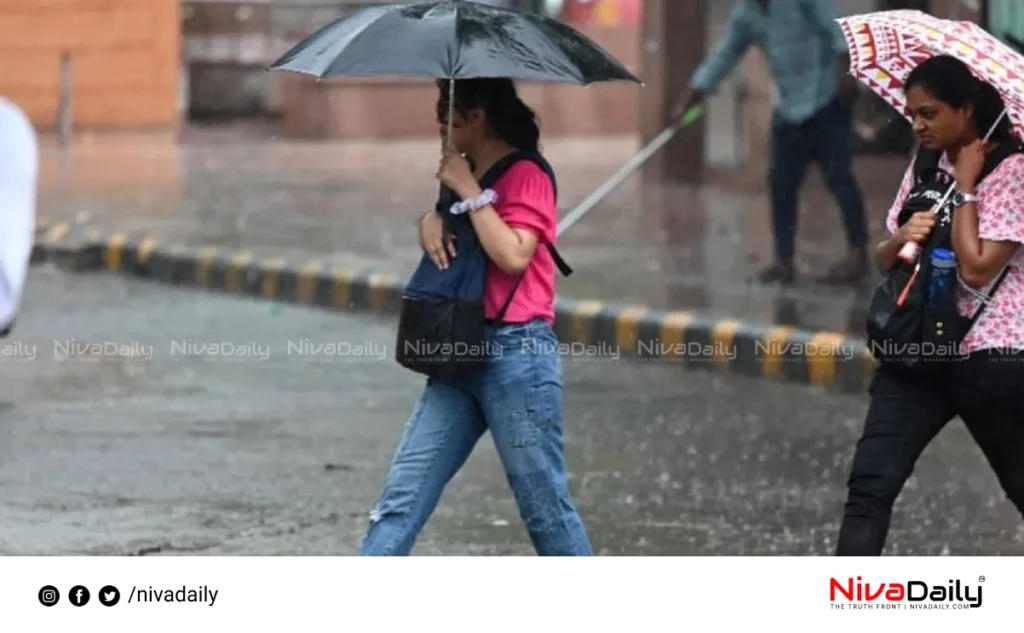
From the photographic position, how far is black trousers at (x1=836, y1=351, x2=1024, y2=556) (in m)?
5.20

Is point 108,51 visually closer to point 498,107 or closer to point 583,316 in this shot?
point 583,316

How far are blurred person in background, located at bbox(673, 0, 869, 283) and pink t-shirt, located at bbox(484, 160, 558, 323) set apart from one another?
664 cm

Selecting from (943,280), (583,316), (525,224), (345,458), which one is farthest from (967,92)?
(583,316)

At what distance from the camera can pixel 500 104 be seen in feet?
17.3

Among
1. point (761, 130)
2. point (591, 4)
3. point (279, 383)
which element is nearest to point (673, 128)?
point (279, 383)

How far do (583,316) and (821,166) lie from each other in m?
1.82

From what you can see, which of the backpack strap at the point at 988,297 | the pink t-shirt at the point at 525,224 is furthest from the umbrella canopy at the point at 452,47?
the backpack strap at the point at 988,297

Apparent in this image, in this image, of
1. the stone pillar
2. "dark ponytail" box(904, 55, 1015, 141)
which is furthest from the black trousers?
the stone pillar

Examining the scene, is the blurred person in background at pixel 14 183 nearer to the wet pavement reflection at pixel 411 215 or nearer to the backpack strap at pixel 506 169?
the backpack strap at pixel 506 169

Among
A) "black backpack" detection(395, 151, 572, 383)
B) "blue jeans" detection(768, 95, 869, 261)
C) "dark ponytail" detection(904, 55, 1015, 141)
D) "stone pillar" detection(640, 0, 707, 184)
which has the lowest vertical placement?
"stone pillar" detection(640, 0, 707, 184)

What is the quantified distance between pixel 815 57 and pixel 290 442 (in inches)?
184

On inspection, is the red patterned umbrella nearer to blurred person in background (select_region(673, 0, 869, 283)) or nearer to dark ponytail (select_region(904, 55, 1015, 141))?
dark ponytail (select_region(904, 55, 1015, 141))
